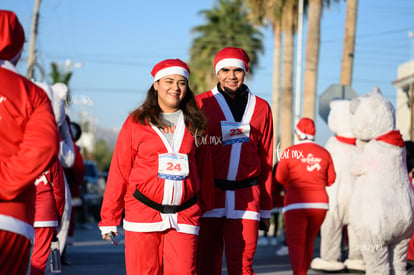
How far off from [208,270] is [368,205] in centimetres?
275

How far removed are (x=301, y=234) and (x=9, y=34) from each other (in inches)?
232

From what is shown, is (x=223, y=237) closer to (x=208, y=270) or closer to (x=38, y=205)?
(x=208, y=270)

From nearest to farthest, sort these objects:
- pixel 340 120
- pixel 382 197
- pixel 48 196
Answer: pixel 48 196 < pixel 382 197 < pixel 340 120

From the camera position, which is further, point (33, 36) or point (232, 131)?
point (33, 36)

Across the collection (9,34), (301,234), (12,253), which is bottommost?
(301,234)

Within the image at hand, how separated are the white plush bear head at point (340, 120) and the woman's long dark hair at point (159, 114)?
6.12 meters

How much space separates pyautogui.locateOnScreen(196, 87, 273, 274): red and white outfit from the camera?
6.72 meters

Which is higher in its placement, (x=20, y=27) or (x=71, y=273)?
(x=20, y=27)

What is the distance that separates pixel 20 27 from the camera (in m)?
4.30

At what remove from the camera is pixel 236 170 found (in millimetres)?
6766

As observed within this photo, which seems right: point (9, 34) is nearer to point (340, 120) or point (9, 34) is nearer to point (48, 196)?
point (48, 196)

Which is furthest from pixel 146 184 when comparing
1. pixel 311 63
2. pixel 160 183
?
pixel 311 63

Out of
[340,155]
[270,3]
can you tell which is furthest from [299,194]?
[270,3]

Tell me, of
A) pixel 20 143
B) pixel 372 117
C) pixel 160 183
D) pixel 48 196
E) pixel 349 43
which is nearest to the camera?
pixel 20 143
